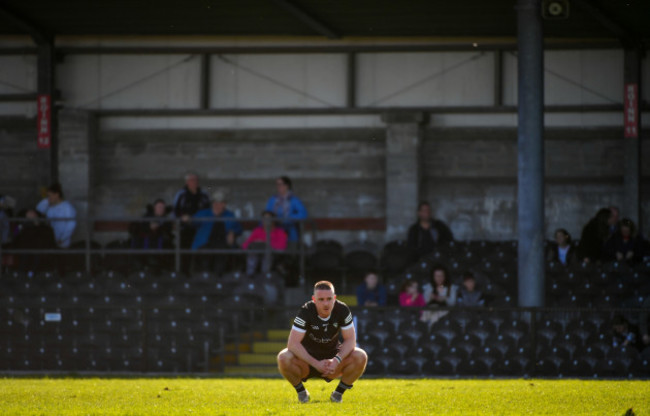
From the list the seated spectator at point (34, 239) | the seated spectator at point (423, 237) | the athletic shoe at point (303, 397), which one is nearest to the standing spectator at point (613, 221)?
the seated spectator at point (423, 237)

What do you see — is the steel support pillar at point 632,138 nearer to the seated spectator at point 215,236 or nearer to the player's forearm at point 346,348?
the seated spectator at point 215,236

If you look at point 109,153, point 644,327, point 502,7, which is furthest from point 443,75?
point 644,327

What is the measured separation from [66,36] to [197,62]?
2.98 m

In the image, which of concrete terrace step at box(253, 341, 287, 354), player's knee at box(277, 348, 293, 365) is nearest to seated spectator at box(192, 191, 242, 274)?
concrete terrace step at box(253, 341, 287, 354)

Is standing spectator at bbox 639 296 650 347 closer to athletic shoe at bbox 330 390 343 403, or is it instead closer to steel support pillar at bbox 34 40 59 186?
athletic shoe at bbox 330 390 343 403

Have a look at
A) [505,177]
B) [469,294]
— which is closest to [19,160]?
[505,177]

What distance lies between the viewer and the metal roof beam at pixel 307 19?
21.6 m

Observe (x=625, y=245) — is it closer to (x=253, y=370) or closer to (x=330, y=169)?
(x=330, y=169)

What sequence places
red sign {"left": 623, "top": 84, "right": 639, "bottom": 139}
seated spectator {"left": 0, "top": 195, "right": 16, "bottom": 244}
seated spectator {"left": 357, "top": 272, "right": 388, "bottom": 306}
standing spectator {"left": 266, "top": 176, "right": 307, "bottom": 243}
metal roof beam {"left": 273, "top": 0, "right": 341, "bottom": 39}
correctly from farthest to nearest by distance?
red sign {"left": 623, "top": 84, "right": 639, "bottom": 139}
seated spectator {"left": 0, "top": 195, "right": 16, "bottom": 244}
metal roof beam {"left": 273, "top": 0, "right": 341, "bottom": 39}
standing spectator {"left": 266, "top": 176, "right": 307, "bottom": 243}
seated spectator {"left": 357, "top": 272, "right": 388, "bottom": 306}

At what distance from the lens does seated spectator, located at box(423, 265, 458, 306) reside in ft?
60.6

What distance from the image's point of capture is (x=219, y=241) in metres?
21.7

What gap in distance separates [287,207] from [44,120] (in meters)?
6.48

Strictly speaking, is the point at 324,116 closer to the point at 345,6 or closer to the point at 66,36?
the point at 345,6

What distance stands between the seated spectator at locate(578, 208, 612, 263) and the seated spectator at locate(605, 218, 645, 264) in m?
0.14
